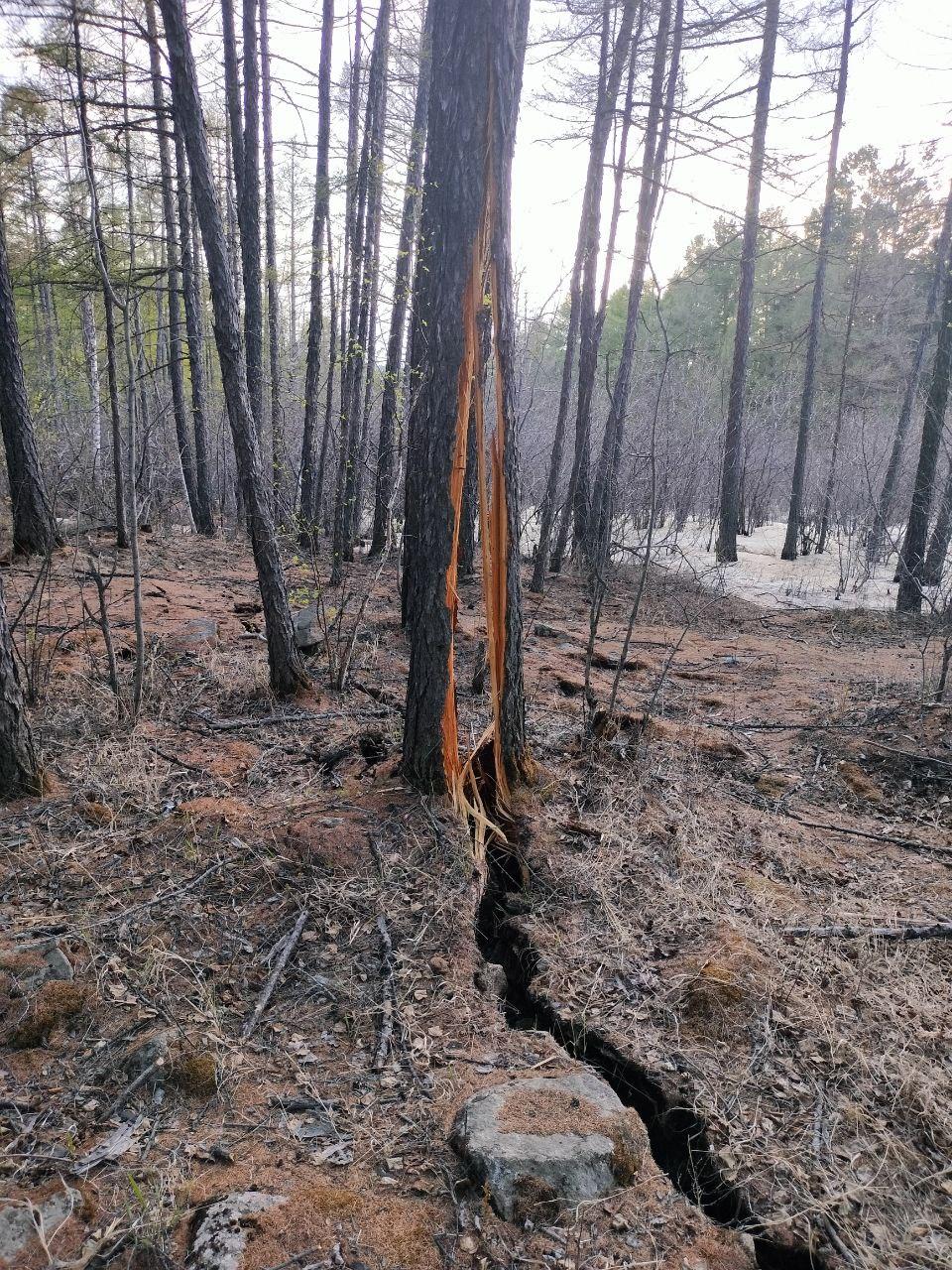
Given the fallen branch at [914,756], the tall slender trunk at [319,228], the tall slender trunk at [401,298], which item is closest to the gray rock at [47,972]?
the tall slender trunk at [401,298]

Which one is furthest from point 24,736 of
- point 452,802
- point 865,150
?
point 865,150

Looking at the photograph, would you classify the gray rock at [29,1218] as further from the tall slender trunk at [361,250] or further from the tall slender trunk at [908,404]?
the tall slender trunk at [908,404]

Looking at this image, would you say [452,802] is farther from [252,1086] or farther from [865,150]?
[865,150]

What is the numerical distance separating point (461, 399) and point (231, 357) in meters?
2.10

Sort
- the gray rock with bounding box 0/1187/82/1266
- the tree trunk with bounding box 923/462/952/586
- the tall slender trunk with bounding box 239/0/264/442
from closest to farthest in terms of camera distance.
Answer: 1. the gray rock with bounding box 0/1187/82/1266
2. the tall slender trunk with bounding box 239/0/264/442
3. the tree trunk with bounding box 923/462/952/586

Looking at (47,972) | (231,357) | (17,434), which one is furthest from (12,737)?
(17,434)

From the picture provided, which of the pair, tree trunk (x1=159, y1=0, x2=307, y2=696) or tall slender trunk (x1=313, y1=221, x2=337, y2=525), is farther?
tall slender trunk (x1=313, y1=221, x2=337, y2=525)

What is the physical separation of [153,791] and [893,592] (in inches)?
519

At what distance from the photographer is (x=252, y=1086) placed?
7.73 feet

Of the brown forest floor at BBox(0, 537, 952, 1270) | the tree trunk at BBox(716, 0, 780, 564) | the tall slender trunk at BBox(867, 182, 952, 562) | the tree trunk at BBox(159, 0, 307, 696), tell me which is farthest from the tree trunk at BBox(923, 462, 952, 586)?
the tree trunk at BBox(159, 0, 307, 696)

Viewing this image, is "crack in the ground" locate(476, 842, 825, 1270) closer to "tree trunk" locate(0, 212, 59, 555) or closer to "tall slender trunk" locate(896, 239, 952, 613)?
"tree trunk" locate(0, 212, 59, 555)

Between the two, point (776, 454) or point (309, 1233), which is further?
point (776, 454)

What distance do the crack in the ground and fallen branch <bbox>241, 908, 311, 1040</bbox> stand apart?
83cm

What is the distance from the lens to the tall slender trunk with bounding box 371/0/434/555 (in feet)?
25.0
